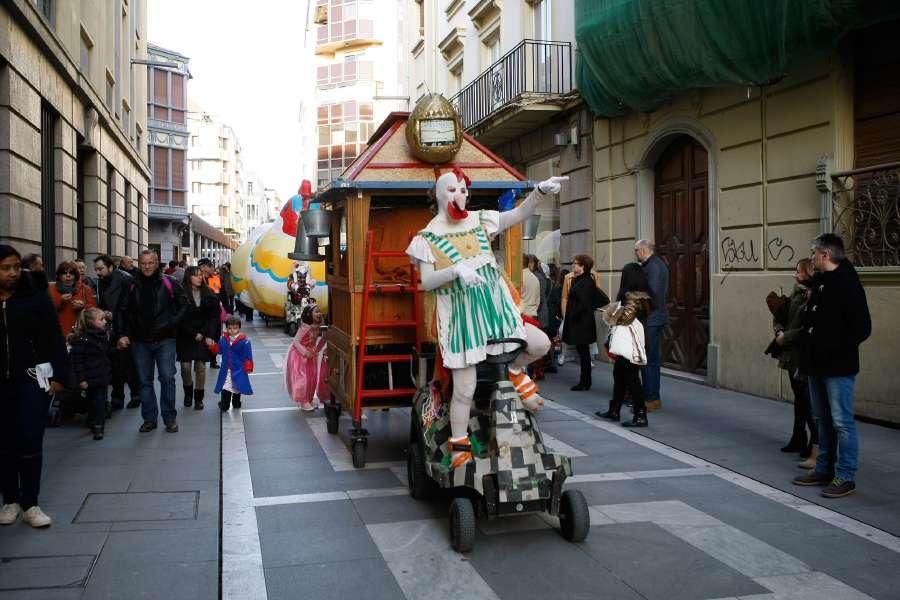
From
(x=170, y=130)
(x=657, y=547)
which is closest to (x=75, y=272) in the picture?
(x=657, y=547)

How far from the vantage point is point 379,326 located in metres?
6.91

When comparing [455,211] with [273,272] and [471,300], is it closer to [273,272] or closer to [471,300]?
[471,300]

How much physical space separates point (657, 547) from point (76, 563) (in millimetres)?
3250

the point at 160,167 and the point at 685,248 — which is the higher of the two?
the point at 160,167

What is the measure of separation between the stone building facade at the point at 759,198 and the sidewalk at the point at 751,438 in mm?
518

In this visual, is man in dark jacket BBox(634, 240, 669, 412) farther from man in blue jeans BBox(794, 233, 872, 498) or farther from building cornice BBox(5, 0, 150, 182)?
building cornice BBox(5, 0, 150, 182)

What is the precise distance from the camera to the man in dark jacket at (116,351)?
9.56 meters

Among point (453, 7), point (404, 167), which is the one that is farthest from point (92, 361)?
point (453, 7)

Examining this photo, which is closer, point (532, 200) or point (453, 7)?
point (532, 200)

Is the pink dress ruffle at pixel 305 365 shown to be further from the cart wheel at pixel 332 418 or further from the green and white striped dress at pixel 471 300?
the green and white striped dress at pixel 471 300

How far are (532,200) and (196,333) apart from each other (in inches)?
223

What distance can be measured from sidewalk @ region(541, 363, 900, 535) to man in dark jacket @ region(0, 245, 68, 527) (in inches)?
199

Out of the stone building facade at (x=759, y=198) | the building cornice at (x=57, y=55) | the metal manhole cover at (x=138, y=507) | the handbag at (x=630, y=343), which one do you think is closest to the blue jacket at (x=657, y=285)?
the handbag at (x=630, y=343)

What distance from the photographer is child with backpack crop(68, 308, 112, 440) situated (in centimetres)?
814
